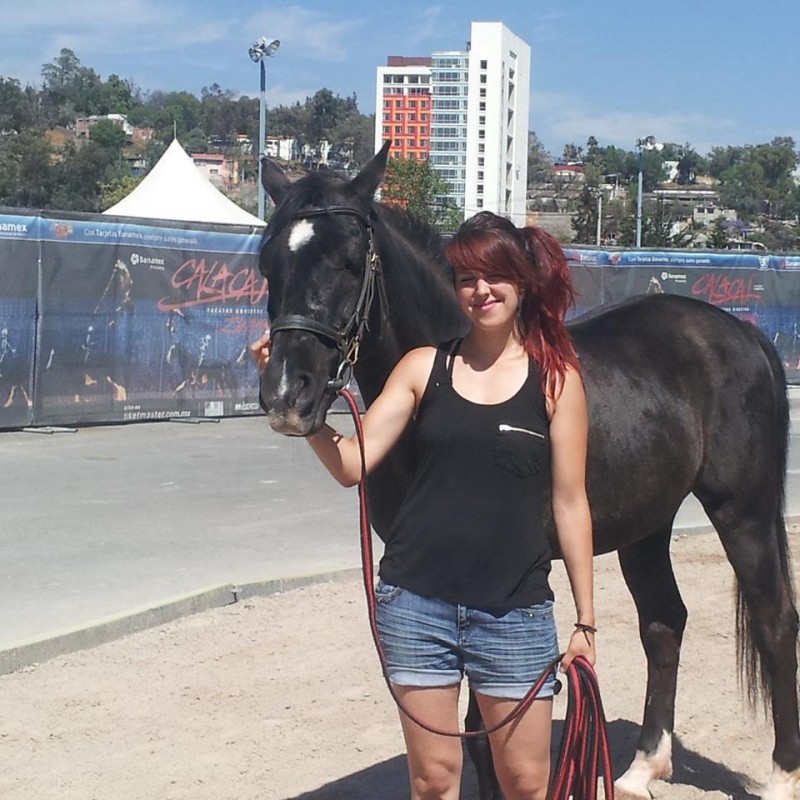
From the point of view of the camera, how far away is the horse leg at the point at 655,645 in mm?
4727

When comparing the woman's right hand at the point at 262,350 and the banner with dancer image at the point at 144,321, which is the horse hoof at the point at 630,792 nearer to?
the woman's right hand at the point at 262,350

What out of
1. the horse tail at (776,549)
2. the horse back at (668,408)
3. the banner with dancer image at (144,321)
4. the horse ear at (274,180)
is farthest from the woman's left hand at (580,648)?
the banner with dancer image at (144,321)

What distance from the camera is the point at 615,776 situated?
4797 mm

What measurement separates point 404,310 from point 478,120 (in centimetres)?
11753

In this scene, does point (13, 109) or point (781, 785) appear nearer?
point (781, 785)

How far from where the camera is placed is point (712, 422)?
4.61m

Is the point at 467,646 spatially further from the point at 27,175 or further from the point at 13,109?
the point at 13,109

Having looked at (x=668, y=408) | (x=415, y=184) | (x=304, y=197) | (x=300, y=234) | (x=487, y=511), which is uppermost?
(x=415, y=184)

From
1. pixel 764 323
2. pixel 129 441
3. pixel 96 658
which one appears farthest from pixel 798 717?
pixel 764 323

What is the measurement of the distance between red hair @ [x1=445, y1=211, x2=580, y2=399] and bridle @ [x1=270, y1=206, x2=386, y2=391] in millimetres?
299

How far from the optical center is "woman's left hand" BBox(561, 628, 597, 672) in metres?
3.01

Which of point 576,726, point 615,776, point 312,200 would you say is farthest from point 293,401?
point 615,776

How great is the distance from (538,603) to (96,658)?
11.4 feet

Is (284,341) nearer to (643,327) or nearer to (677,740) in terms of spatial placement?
(643,327)
